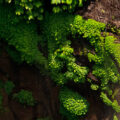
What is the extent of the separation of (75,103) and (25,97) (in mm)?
1945

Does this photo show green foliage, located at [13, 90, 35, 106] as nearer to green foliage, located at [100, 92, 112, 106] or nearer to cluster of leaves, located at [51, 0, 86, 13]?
green foliage, located at [100, 92, 112, 106]

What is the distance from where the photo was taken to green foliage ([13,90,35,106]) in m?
6.49

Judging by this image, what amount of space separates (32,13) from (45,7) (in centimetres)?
52

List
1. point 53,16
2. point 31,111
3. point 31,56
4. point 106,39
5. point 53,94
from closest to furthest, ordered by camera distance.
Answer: point 106,39
point 53,16
point 31,56
point 53,94
point 31,111

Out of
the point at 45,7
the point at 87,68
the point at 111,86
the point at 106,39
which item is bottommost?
the point at 111,86

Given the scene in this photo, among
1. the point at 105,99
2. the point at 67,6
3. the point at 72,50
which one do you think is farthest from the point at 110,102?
the point at 67,6

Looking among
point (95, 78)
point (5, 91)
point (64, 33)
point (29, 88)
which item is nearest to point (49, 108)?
point (29, 88)

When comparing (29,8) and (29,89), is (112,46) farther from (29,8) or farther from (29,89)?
(29,89)

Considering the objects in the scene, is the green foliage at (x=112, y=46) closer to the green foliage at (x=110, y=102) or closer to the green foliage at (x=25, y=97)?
the green foliage at (x=110, y=102)

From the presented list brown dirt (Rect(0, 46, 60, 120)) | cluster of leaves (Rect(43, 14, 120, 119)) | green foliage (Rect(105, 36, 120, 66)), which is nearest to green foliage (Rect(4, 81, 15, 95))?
brown dirt (Rect(0, 46, 60, 120))

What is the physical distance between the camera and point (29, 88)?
21.5ft

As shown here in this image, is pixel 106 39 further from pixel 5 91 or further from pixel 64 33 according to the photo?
pixel 5 91

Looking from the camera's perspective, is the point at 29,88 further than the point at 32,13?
Yes

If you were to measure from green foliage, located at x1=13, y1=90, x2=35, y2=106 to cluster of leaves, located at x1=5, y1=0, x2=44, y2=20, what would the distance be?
2870 millimetres
